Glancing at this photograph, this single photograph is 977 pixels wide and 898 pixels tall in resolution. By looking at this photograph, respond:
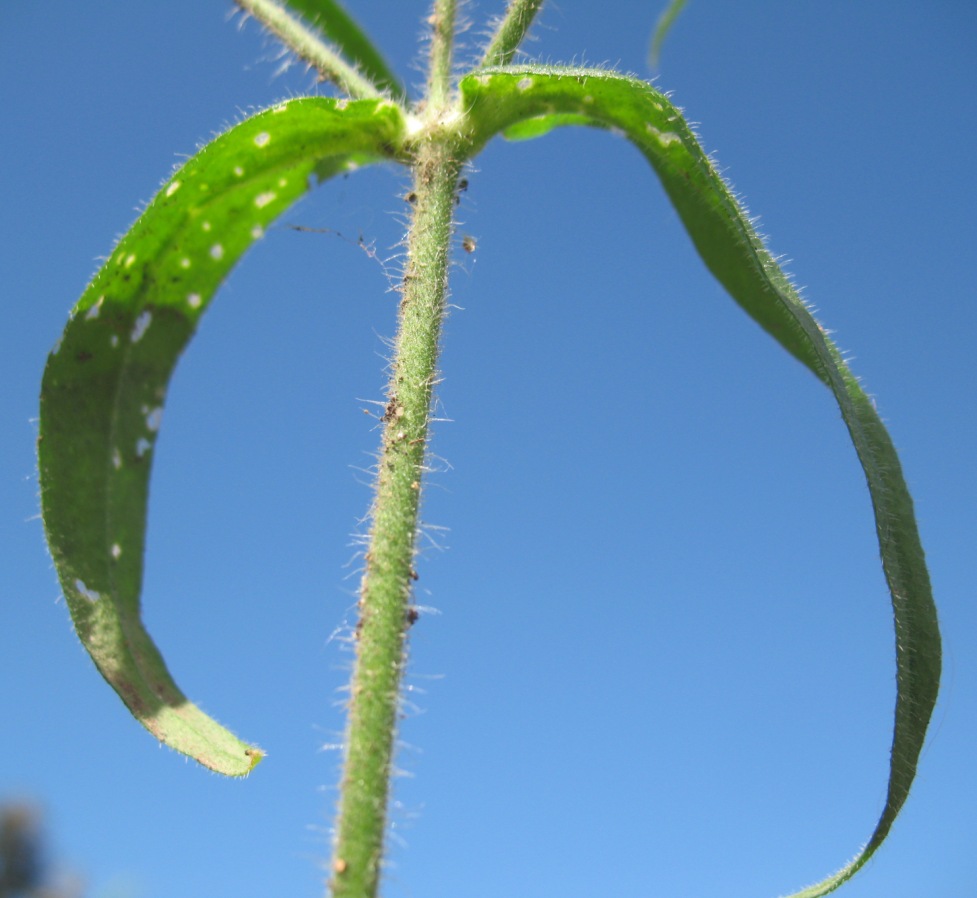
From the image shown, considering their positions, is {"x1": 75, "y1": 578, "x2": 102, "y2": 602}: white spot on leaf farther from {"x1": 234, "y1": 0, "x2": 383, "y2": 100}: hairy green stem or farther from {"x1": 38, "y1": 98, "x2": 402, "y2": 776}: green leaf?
{"x1": 234, "y1": 0, "x2": 383, "y2": 100}: hairy green stem

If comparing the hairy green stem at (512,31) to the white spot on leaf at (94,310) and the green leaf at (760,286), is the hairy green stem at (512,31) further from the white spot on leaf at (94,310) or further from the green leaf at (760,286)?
the white spot on leaf at (94,310)

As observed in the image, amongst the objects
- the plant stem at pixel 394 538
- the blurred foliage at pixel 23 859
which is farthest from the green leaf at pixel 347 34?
the blurred foliage at pixel 23 859

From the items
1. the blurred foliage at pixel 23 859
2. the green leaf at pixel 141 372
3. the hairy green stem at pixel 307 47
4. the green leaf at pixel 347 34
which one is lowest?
the blurred foliage at pixel 23 859

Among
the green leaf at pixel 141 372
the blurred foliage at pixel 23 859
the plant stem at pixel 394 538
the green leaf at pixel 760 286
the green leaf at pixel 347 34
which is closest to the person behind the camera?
the plant stem at pixel 394 538

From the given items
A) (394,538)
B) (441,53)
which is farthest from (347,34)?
(394,538)

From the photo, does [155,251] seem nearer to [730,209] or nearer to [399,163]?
[399,163]

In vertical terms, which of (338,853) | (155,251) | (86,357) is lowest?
(338,853)

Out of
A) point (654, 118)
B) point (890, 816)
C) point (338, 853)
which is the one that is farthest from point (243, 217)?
point (890, 816)
